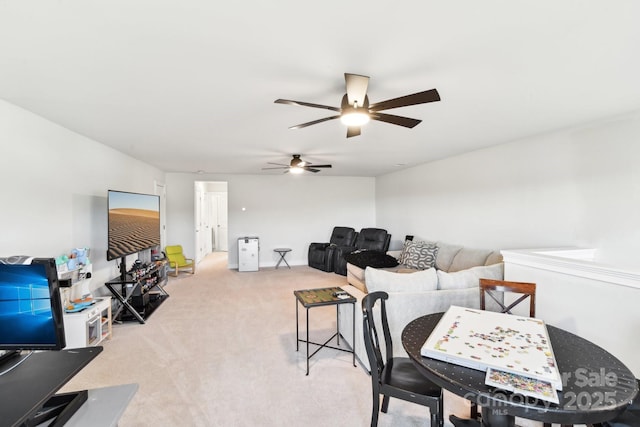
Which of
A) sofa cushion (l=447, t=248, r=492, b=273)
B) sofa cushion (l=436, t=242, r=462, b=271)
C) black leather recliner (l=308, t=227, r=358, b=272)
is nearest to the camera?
sofa cushion (l=447, t=248, r=492, b=273)

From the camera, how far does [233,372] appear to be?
2539mm

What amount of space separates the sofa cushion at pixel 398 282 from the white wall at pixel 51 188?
3.04 meters

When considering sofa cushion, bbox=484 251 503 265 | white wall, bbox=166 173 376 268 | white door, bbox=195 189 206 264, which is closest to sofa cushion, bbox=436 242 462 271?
sofa cushion, bbox=484 251 503 265

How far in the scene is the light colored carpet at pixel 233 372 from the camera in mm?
2016

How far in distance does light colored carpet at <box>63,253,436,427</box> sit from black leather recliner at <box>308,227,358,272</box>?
2.18 m

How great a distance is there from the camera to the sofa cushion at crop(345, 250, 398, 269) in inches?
202

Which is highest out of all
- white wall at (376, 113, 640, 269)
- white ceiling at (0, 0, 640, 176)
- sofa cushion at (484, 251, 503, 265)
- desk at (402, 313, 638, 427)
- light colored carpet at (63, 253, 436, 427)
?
white ceiling at (0, 0, 640, 176)

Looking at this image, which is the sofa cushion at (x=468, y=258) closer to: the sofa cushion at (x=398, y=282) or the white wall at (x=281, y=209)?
the sofa cushion at (x=398, y=282)

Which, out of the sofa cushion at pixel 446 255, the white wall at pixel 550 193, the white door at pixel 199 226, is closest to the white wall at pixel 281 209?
the white door at pixel 199 226

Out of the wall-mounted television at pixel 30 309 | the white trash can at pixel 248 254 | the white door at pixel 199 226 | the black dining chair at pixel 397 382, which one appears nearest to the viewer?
the wall-mounted television at pixel 30 309

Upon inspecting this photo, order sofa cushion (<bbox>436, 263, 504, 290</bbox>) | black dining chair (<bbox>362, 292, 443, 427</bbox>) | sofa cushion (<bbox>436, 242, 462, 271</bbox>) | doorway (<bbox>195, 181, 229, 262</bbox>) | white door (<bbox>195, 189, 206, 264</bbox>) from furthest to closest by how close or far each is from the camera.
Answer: doorway (<bbox>195, 181, 229, 262</bbox>) < white door (<bbox>195, 189, 206, 264</bbox>) < sofa cushion (<bbox>436, 242, 462, 271</bbox>) < sofa cushion (<bbox>436, 263, 504, 290</bbox>) < black dining chair (<bbox>362, 292, 443, 427</bbox>)

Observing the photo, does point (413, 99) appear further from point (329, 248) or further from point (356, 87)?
point (329, 248)

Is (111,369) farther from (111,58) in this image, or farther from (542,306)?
(542,306)

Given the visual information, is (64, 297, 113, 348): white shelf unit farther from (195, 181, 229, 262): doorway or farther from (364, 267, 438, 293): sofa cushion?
(195, 181, 229, 262): doorway
